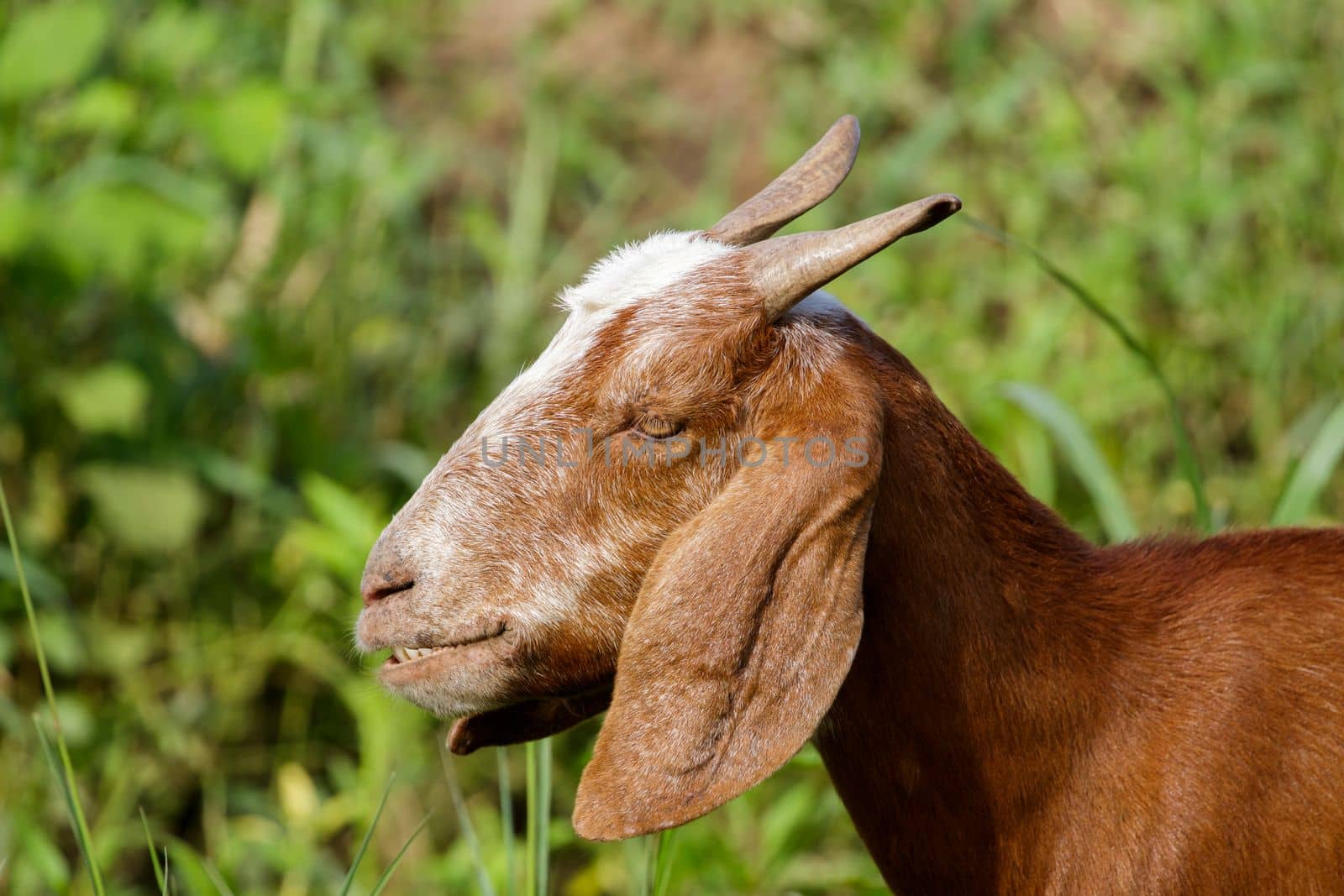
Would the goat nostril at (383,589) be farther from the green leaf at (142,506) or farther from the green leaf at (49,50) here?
the green leaf at (49,50)

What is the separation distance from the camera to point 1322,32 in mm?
5449

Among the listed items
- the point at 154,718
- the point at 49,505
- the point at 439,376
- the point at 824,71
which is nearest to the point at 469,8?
the point at 824,71

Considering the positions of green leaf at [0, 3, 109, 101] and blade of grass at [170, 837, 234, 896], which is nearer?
blade of grass at [170, 837, 234, 896]

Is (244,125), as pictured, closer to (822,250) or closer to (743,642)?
(822,250)

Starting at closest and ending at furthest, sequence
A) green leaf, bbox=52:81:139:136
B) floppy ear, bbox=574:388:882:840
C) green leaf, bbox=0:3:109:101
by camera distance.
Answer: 1. floppy ear, bbox=574:388:882:840
2. green leaf, bbox=0:3:109:101
3. green leaf, bbox=52:81:139:136

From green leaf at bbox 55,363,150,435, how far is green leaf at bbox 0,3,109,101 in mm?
773

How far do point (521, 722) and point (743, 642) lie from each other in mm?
534

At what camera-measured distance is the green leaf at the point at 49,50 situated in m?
3.87

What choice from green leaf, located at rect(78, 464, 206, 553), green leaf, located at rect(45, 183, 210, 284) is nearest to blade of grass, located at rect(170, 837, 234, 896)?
green leaf, located at rect(78, 464, 206, 553)

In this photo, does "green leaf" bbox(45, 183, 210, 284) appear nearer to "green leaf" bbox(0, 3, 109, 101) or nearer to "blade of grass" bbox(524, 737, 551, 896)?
"green leaf" bbox(0, 3, 109, 101)

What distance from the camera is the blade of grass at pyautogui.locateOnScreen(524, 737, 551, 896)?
7.98ft

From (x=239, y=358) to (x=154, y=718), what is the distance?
1.11 metres

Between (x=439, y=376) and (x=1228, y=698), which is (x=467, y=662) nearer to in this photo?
(x=1228, y=698)

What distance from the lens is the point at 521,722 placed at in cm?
Result: 221
